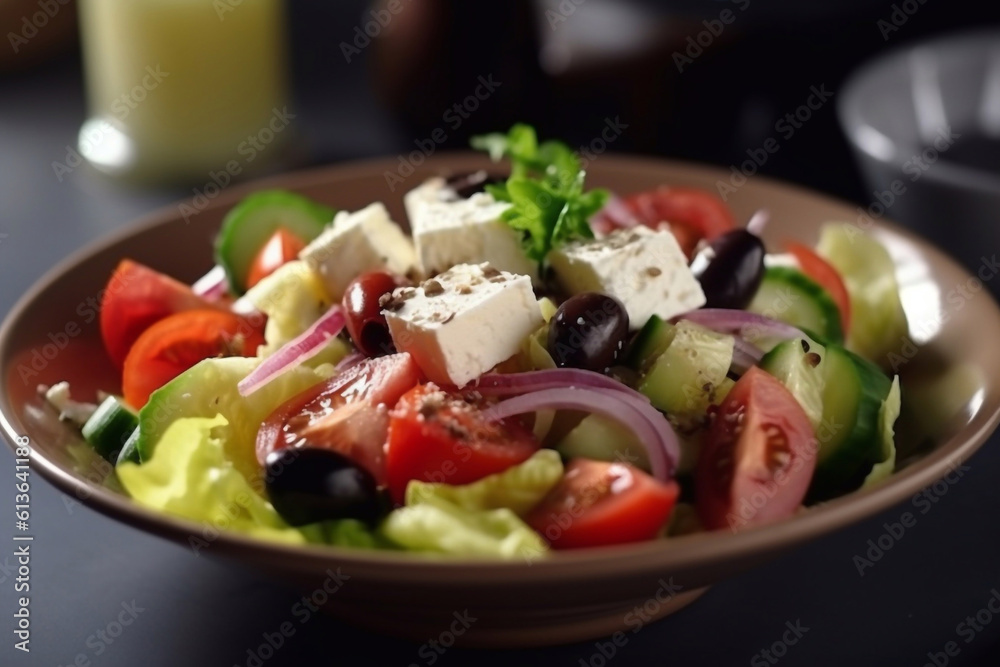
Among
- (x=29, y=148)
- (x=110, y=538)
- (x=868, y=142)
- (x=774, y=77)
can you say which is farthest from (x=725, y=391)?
(x=29, y=148)

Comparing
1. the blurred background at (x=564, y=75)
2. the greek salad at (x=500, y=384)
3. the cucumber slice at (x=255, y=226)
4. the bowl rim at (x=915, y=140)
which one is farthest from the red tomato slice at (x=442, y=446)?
the blurred background at (x=564, y=75)

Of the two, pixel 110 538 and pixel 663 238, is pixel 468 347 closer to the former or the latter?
pixel 663 238

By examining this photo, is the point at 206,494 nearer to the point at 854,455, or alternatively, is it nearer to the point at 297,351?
the point at 297,351

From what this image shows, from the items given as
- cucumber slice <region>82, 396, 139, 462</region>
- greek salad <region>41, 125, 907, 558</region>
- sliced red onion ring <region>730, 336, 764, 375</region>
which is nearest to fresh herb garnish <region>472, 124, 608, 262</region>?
greek salad <region>41, 125, 907, 558</region>

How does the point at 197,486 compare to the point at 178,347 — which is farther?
the point at 178,347

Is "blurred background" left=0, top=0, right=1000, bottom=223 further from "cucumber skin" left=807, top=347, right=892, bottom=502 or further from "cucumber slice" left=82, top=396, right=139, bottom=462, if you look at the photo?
"cucumber slice" left=82, top=396, right=139, bottom=462

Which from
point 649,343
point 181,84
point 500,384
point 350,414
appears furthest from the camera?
point 181,84

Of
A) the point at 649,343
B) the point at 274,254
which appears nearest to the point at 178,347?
the point at 274,254

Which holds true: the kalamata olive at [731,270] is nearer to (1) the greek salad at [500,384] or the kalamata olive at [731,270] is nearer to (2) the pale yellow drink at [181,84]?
(1) the greek salad at [500,384]
